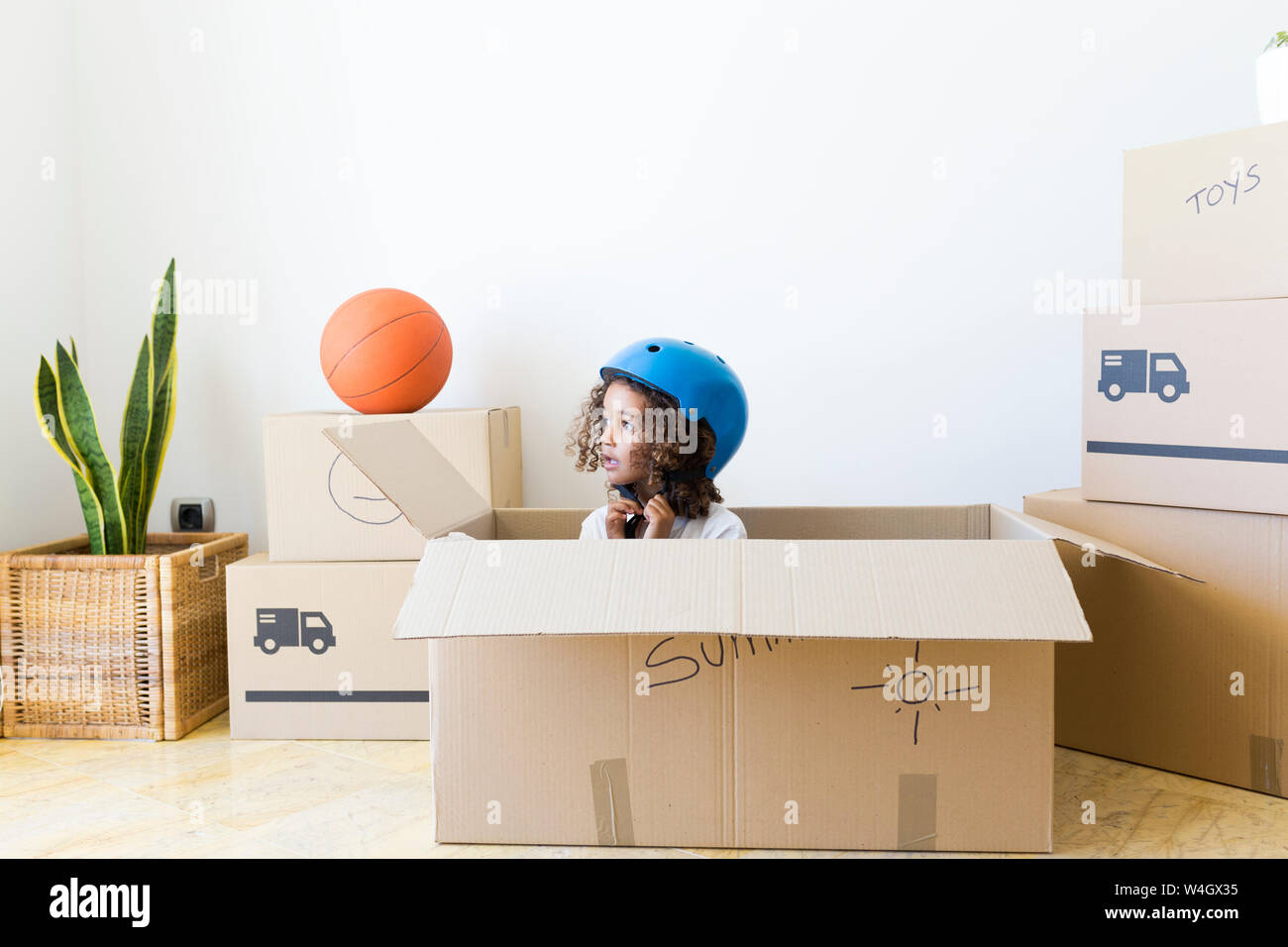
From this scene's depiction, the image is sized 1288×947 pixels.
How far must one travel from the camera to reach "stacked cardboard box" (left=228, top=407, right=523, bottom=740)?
1.85m

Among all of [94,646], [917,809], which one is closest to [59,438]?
[94,646]

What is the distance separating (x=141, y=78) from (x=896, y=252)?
1.84 m

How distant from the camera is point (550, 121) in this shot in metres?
2.24

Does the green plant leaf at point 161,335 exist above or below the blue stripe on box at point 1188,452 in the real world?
above

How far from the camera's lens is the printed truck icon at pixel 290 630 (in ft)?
6.11

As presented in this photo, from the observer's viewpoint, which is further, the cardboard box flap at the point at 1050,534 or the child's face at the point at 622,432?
the child's face at the point at 622,432

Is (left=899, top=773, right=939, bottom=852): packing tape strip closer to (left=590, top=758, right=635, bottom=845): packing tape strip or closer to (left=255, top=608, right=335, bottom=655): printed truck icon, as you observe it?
(left=590, top=758, right=635, bottom=845): packing tape strip

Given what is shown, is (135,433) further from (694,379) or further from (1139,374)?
(1139,374)

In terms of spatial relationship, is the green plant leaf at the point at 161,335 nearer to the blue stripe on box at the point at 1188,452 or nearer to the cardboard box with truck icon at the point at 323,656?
the cardboard box with truck icon at the point at 323,656

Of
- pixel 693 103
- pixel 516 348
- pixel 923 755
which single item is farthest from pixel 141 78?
pixel 923 755

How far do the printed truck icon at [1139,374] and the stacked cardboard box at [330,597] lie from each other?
1.10 meters

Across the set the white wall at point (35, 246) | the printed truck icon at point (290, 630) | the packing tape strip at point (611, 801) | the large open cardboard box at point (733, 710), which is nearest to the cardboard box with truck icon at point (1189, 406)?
the large open cardboard box at point (733, 710)

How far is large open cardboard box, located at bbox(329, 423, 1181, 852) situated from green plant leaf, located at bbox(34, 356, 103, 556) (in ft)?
3.12
